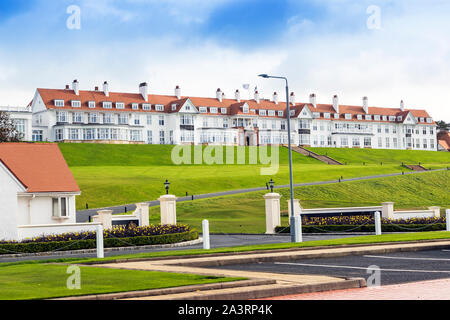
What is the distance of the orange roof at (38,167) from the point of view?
1395 inches

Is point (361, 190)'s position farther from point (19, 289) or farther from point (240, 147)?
point (19, 289)

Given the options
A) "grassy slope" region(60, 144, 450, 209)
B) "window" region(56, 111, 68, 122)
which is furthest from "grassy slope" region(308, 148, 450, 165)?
"window" region(56, 111, 68, 122)

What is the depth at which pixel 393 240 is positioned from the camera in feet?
88.1

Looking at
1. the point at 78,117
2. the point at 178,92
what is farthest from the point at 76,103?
the point at 178,92

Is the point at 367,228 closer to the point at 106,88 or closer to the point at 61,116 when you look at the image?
the point at 61,116

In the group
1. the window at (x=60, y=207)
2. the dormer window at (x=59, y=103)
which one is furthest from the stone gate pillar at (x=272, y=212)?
the dormer window at (x=59, y=103)

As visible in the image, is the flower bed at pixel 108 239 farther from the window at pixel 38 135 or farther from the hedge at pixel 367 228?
the window at pixel 38 135

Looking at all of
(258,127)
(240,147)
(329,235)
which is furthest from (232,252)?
(258,127)

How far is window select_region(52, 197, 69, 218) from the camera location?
3594 cm

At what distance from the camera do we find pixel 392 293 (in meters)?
13.4

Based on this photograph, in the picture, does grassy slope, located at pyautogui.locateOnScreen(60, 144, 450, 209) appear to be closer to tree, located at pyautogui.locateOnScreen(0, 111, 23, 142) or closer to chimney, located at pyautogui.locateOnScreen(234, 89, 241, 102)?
tree, located at pyautogui.locateOnScreen(0, 111, 23, 142)

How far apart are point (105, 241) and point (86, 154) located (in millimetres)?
67939

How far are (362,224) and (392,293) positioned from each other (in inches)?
1023

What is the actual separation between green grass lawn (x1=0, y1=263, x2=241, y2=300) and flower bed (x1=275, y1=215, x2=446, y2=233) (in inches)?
899
